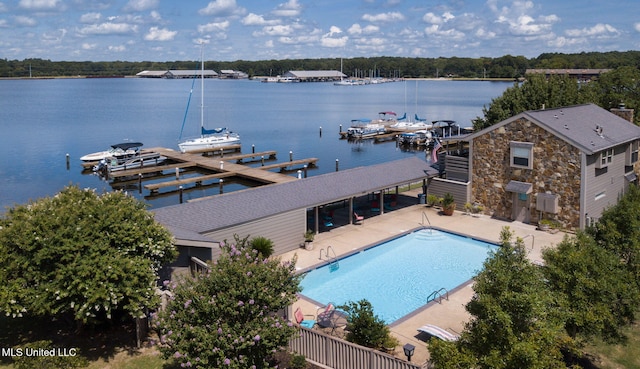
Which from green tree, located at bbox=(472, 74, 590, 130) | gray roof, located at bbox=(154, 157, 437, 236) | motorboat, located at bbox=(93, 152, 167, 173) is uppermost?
green tree, located at bbox=(472, 74, 590, 130)

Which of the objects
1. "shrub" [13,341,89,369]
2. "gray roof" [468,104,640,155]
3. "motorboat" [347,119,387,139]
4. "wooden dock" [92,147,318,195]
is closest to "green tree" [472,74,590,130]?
"gray roof" [468,104,640,155]

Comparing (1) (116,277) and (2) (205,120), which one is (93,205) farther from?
(2) (205,120)

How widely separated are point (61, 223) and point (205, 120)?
288 ft

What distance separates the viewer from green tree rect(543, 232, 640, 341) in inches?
508

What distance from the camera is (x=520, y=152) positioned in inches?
1107

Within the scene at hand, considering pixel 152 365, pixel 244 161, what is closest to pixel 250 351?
pixel 152 365

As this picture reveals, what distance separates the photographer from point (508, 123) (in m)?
28.4

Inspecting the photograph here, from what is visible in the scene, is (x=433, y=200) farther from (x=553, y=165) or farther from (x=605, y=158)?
(x=605, y=158)

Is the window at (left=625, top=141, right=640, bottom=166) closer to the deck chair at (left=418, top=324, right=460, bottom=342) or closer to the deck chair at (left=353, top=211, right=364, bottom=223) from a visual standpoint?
the deck chair at (left=353, top=211, right=364, bottom=223)

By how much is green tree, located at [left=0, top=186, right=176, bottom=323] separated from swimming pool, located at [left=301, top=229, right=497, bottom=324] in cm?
748

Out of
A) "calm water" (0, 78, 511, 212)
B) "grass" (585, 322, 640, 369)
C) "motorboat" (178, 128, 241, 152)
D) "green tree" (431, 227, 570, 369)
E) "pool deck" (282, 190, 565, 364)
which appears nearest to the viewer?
"green tree" (431, 227, 570, 369)

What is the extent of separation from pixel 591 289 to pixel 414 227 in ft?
50.5

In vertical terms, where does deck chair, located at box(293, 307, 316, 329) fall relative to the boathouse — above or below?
below

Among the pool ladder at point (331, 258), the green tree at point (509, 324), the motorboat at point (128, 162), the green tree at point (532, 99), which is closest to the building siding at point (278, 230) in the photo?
the pool ladder at point (331, 258)
